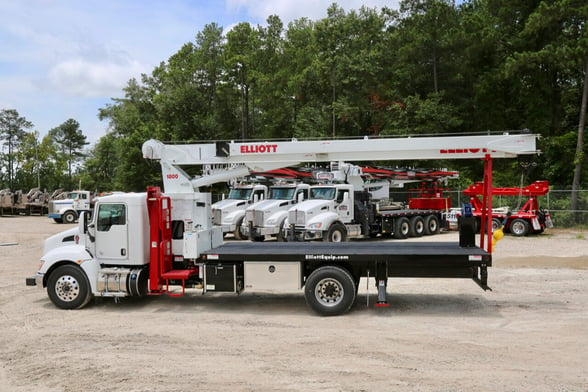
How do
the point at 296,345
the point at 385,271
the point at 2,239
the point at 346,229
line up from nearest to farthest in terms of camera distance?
the point at 296,345 < the point at 385,271 < the point at 346,229 < the point at 2,239

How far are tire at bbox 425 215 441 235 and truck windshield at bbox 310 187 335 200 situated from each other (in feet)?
21.9

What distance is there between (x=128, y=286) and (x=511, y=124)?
38.3m

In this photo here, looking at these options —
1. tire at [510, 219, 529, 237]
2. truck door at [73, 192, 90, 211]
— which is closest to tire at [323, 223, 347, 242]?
tire at [510, 219, 529, 237]

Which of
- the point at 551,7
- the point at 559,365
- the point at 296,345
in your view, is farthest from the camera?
the point at 551,7

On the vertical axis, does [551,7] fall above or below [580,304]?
above

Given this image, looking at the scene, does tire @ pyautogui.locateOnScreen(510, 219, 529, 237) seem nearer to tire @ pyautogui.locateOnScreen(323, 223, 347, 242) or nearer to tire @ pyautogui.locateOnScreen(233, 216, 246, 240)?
tire @ pyautogui.locateOnScreen(323, 223, 347, 242)

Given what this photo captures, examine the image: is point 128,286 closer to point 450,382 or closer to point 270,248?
point 270,248

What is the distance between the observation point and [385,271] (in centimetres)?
934

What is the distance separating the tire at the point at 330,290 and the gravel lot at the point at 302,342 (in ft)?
0.71

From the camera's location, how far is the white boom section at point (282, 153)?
10.1 m

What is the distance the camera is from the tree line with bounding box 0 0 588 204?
1353 inches

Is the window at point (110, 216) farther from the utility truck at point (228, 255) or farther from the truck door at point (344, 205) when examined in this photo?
the truck door at point (344, 205)

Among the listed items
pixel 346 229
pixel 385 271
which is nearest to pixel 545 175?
pixel 346 229

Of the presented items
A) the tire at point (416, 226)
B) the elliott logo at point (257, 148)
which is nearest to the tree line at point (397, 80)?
the tire at point (416, 226)
